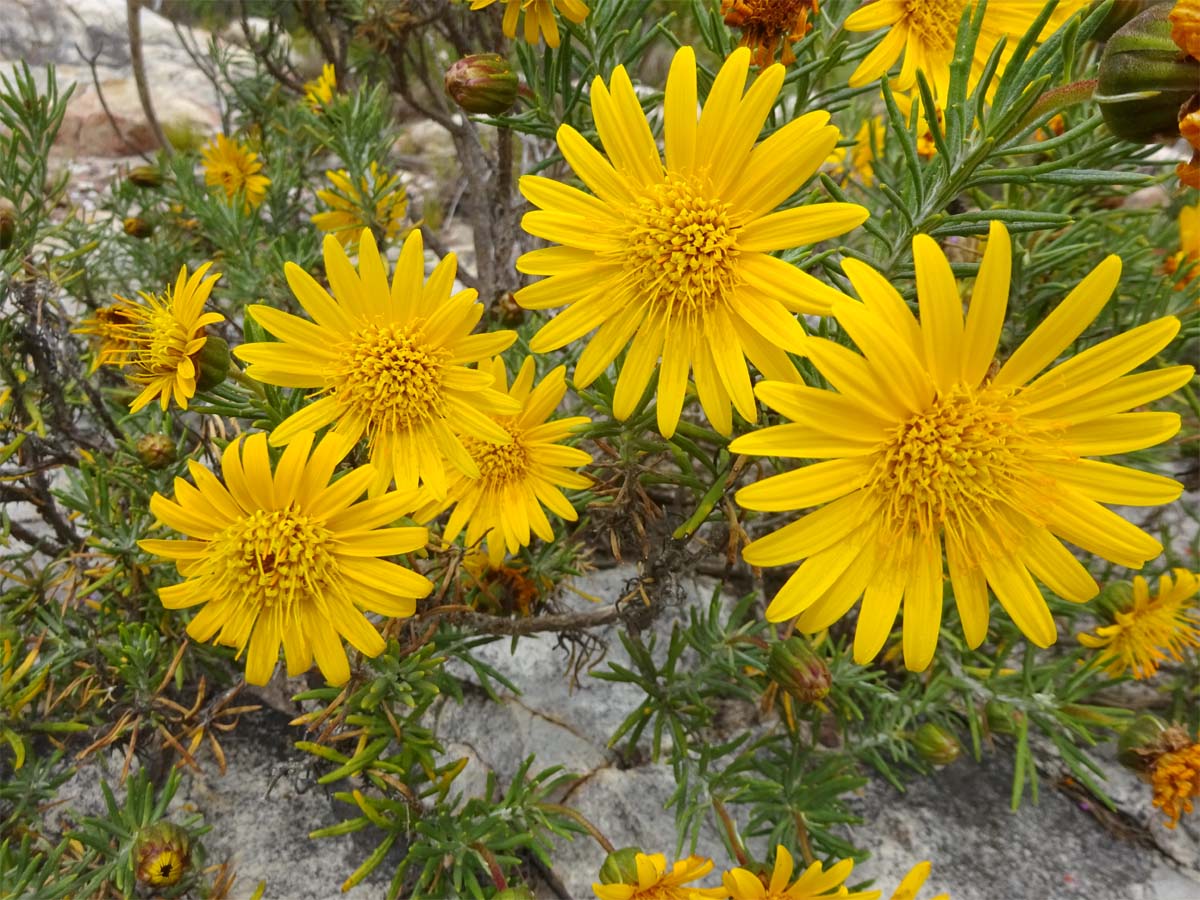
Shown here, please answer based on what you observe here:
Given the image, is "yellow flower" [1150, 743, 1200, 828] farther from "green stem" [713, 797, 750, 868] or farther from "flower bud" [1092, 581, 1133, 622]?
"green stem" [713, 797, 750, 868]

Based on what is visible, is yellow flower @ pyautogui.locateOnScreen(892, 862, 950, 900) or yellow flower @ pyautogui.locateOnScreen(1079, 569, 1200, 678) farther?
yellow flower @ pyautogui.locateOnScreen(1079, 569, 1200, 678)

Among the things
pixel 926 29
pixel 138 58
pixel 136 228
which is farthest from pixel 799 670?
pixel 138 58

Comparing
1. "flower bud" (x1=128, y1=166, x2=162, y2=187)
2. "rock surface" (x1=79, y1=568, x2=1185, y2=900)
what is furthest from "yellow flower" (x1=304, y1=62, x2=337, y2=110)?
"rock surface" (x1=79, y1=568, x2=1185, y2=900)

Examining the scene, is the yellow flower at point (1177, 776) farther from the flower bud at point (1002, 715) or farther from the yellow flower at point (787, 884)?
the yellow flower at point (787, 884)

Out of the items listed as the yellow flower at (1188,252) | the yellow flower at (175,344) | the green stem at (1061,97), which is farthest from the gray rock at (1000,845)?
the yellow flower at (175,344)

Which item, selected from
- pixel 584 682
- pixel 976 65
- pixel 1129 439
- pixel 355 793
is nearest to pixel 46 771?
pixel 355 793
